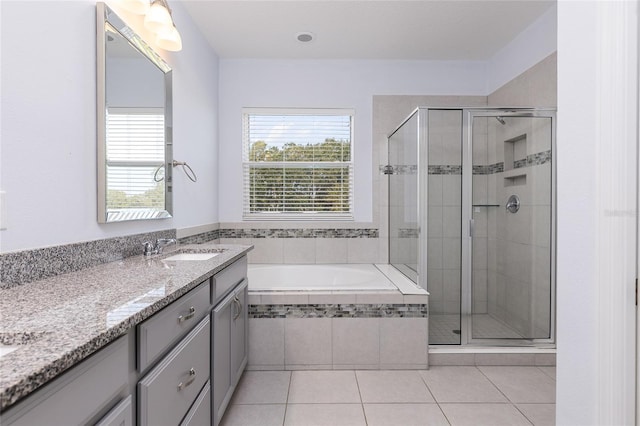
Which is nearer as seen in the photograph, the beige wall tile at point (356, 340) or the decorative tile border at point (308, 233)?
the beige wall tile at point (356, 340)

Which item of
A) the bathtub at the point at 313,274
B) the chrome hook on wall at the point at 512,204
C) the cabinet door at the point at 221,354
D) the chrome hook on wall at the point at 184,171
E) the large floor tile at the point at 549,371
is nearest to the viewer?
A: the cabinet door at the point at 221,354

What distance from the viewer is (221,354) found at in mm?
1634

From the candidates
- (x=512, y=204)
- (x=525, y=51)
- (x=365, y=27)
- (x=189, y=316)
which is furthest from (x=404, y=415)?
(x=525, y=51)

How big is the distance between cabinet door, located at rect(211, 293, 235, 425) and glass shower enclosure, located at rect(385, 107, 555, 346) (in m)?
1.50

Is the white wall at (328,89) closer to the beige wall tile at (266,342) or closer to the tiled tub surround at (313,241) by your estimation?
the tiled tub surround at (313,241)

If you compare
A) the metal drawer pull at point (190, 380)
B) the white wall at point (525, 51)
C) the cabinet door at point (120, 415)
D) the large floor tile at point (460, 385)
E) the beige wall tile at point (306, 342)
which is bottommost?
the large floor tile at point (460, 385)

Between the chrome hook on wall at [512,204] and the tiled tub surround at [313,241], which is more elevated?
the chrome hook on wall at [512,204]

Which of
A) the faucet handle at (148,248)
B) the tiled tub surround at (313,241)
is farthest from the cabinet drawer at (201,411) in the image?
the tiled tub surround at (313,241)

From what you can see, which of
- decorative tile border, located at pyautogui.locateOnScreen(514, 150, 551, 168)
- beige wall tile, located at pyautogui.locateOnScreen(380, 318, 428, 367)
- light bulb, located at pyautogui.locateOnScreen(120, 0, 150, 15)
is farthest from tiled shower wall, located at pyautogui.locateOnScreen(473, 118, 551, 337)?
light bulb, located at pyautogui.locateOnScreen(120, 0, 150, 15)

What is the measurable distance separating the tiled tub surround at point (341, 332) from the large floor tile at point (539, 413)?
623mm

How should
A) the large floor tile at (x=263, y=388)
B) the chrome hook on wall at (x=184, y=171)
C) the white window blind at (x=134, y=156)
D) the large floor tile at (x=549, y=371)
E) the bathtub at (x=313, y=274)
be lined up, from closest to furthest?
the white window blind at (x=134, y=156), the large floor tile at (x=263, y=388), the chrome hook on wall at (x=184, y=171), the large floor tile at (x=549, y=371), the bathtub at (x=313, y=274)

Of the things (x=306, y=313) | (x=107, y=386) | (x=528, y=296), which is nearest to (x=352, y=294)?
(x=306, y=313)

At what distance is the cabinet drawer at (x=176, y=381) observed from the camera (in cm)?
93

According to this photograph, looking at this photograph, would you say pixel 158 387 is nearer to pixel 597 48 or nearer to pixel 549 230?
pixel 597 48
